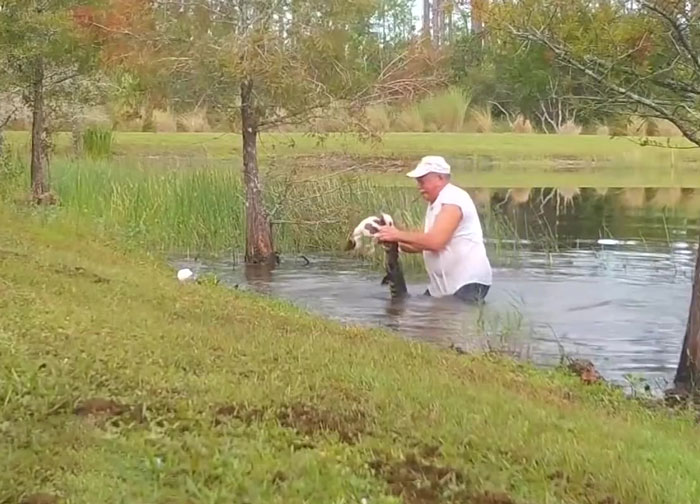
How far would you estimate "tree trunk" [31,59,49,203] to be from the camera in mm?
14281

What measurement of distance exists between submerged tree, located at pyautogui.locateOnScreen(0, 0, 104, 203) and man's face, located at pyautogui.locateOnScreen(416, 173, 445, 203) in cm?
474

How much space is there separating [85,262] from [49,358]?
418 centimetres

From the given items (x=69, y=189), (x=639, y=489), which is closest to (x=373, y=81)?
(x=69, y=189)

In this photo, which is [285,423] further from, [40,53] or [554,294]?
[40,53]

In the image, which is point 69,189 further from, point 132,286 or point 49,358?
point 49,358

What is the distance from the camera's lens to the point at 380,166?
15.2 meters

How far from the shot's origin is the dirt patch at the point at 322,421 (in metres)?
4.69

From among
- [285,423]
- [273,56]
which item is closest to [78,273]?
[285,423]

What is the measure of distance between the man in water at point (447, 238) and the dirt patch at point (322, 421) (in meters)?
5.69

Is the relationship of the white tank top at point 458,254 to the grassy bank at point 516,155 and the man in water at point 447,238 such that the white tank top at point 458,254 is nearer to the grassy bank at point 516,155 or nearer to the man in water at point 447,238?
the man in water at point 447,238

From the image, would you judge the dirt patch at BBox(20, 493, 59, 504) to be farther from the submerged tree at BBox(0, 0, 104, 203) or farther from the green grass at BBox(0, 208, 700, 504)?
the submerged tree at BBox(0, 0, 104, 203)

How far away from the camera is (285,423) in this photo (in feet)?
15.7

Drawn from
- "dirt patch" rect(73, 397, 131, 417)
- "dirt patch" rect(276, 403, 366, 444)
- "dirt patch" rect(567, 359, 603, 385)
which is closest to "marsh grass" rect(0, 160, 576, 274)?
"dirt patch" rect(567, 359, 603, 385)

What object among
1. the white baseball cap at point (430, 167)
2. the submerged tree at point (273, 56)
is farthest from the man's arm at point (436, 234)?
the submerged tree at point (273, 56)
